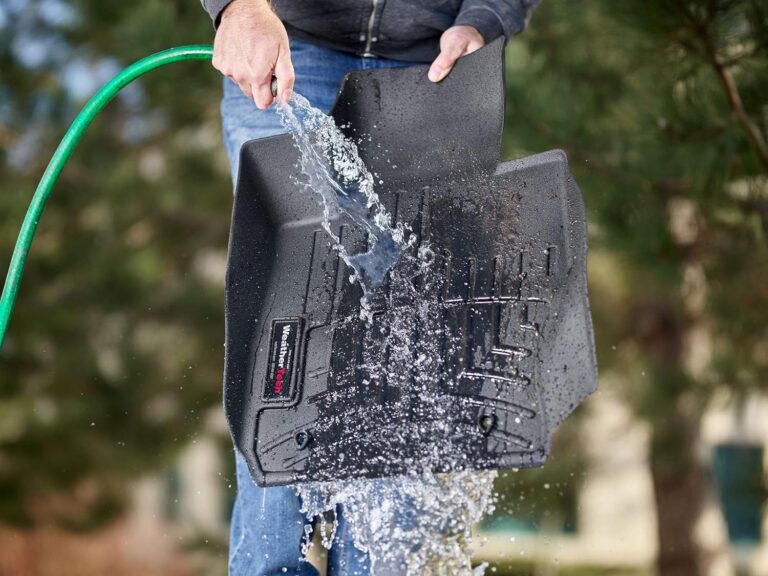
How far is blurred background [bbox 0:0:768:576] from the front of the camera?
8.02 feet

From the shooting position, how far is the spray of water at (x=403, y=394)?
3.63 feet

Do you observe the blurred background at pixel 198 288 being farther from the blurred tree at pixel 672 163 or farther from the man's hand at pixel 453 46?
the man's hand at pixel 453 46

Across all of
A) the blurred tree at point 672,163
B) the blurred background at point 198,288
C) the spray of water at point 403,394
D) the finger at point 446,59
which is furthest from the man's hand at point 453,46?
the blurred background at point 198,288

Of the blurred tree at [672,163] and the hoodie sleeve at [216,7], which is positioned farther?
the blurred tree at [672,163]

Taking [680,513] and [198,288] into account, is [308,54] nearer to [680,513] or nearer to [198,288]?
[198,288]

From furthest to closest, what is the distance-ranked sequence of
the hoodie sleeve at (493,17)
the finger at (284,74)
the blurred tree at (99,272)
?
the blurred tree at (99,272) < the hoodie sleeve at (493,17) < the finger at (284,74)

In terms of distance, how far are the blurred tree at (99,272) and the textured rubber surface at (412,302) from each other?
2.22 metres

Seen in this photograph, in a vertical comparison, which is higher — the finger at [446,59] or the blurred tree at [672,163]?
the blurred tree at [672,163]

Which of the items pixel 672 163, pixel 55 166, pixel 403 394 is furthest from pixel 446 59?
pixel 672 163

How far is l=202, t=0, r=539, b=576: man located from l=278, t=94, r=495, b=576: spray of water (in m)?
0.04

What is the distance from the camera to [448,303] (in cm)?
→ 114

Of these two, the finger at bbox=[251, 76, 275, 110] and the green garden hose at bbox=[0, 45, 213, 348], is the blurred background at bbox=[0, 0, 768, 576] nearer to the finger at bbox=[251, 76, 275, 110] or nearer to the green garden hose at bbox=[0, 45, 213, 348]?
the green garden hose at bbox=[0, 45, 213, 348]

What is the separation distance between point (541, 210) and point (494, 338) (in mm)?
155

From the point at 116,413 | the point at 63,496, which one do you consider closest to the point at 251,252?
the point at 116,413
